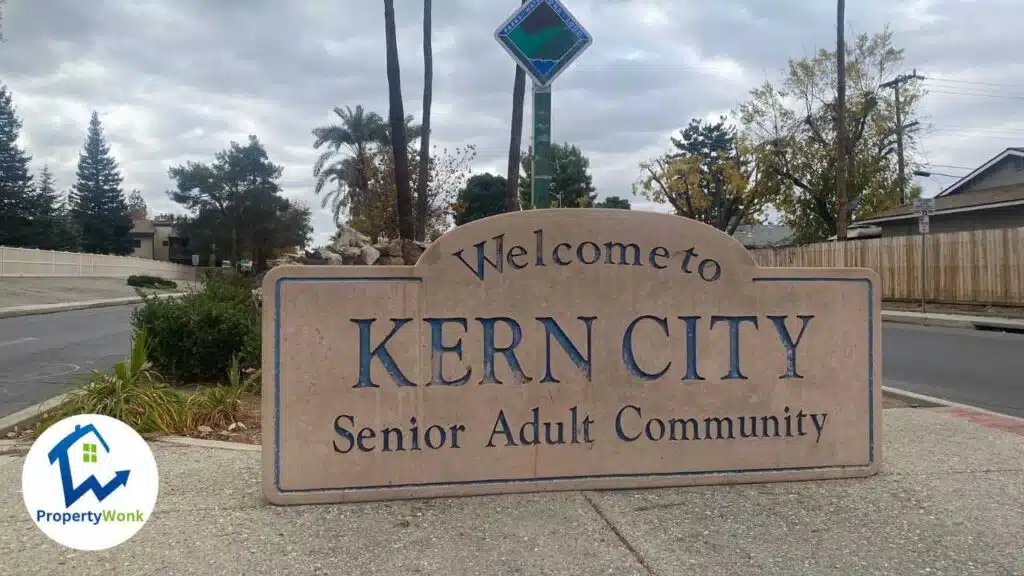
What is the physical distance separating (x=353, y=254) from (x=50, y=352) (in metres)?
5.56

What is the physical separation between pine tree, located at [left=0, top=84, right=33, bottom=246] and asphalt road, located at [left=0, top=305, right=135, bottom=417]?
132ft

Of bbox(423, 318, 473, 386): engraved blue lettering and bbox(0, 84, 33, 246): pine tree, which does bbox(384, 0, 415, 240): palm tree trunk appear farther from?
bbox(0, 84, 33, 246): pine tree

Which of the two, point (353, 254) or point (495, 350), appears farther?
point (353, 254)

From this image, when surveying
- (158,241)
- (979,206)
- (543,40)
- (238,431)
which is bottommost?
(238,431)

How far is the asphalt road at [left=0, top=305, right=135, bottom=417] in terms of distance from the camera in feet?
28.1

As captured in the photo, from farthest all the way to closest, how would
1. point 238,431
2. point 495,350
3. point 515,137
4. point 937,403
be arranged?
point 515,137, point 937,403, point 238,431, point 495,350

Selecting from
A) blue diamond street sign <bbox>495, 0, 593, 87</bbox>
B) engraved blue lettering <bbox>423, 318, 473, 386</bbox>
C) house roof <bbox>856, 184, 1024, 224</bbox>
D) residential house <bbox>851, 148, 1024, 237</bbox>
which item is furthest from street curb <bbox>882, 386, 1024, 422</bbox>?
house roof <bbox>856, 184, 1024, 224</bbox>

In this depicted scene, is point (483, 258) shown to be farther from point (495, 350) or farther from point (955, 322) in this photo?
point (955, 322)

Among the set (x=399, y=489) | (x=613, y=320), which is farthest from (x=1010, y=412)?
(x=399, y=489)

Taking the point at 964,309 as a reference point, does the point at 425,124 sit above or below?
→ above

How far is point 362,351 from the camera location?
4422mm

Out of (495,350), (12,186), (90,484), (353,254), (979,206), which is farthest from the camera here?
(12,186)

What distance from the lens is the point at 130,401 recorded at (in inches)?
241

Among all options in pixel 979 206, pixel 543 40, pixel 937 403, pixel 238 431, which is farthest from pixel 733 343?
pixel 979 206
